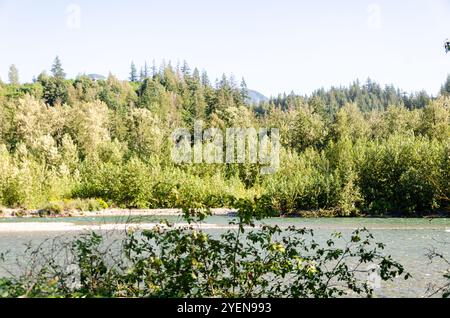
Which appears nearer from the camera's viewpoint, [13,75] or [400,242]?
[400,242]

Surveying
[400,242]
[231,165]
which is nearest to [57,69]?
[231,165]

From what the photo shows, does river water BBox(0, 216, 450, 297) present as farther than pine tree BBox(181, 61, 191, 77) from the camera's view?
No

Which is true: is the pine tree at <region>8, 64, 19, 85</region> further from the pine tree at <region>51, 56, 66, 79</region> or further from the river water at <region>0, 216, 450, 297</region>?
the river water at <region>0, 216, 450, 297</region>

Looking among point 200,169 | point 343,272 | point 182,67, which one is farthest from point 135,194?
point 182,67

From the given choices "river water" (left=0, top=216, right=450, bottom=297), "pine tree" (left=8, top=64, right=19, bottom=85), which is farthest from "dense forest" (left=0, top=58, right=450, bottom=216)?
"pine tree" (left=8, top=64, right=19, bottom=85)

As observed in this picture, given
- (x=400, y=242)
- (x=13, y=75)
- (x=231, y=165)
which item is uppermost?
(x=13, y=75)

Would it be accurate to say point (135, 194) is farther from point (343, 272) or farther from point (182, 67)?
point (182, 67)

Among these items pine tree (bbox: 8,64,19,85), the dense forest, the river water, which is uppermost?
pine tree (bbox: 8,64,19,85)

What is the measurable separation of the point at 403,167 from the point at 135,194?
34.4m

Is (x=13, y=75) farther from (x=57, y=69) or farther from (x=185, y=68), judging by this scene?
(x=185, y=68)

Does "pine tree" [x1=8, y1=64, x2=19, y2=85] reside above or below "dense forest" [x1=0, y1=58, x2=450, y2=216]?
above

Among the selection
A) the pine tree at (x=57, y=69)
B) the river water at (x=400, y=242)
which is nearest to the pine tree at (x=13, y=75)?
the pine tree at (x=57, y=69)

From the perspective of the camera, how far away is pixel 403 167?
5803 centimetres

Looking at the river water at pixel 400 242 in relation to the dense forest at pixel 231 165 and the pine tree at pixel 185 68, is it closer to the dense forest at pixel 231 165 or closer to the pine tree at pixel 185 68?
the dense forest at pixel 231 165
